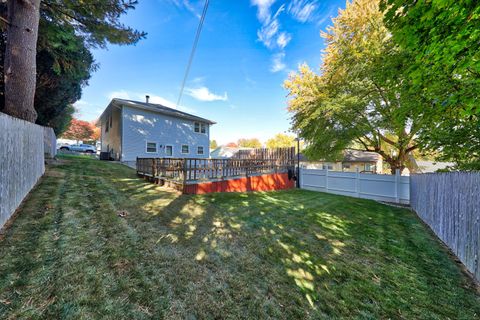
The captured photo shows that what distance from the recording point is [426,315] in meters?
2.18

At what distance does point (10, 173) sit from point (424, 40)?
25.0ft

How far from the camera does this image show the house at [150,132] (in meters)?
14.2

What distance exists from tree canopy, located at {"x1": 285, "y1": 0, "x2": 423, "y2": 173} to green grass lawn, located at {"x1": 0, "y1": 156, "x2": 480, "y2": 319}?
7.32 m

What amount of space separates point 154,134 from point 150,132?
1.16 feet

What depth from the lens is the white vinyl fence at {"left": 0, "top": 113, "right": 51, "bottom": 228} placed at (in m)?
2.89

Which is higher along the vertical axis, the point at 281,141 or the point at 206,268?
the point at 281,141

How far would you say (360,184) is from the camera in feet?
32.1

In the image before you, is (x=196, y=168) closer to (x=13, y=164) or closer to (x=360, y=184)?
(x=13, y=164)

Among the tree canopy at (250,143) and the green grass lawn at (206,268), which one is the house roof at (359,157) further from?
the tree canopy at (250,143)

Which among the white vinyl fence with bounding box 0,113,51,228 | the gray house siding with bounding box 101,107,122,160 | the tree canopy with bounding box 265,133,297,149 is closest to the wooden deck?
the white vinyl fence with bounding box 0,113,51,228

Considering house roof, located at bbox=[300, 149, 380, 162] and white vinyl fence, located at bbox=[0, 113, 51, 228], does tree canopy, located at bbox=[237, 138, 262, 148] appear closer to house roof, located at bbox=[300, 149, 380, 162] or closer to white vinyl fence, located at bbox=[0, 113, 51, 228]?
house roof, located at bbox=[300, 149, 380, 162]

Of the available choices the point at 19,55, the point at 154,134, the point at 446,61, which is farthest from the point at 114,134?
the point at 446,61

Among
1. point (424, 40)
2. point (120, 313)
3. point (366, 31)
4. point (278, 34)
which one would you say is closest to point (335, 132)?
point (366, 31)

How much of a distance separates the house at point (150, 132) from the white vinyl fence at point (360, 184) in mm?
10803
